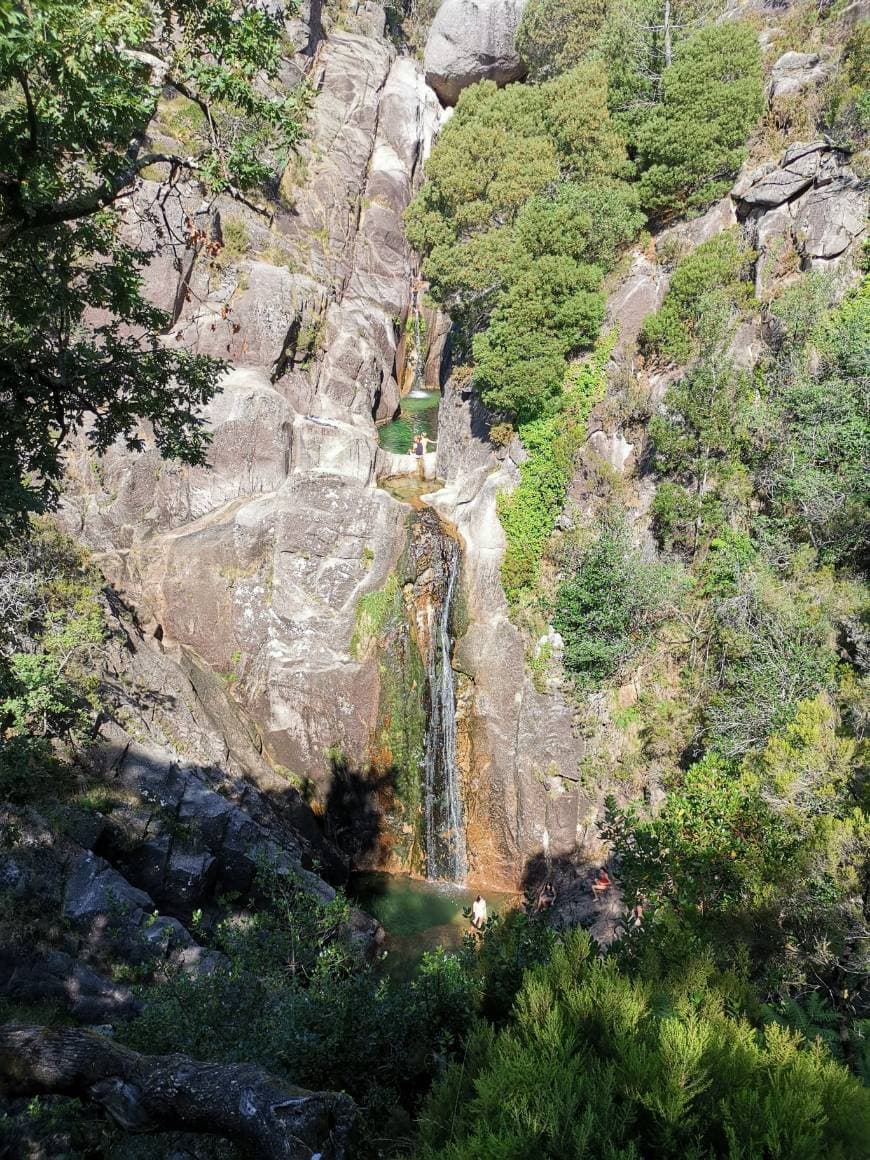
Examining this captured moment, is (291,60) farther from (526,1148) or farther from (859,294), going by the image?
(526,1148)

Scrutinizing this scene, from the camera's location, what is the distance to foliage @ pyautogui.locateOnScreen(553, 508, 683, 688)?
14062 millimetres

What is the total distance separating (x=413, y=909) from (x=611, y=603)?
8253mm

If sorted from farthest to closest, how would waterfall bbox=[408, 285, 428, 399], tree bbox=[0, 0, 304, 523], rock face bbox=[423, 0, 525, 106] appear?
waterfall bbox=[408, 285, 428, 399], rock face bbox=[423, 0, 525, 106], tree bbox=[0, 0, 304, 523]

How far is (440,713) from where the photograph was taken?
15.8 m

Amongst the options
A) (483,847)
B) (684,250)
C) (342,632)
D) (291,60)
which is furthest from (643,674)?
(291,60)

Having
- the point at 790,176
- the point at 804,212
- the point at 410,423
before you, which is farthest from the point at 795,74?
the point at 410,423

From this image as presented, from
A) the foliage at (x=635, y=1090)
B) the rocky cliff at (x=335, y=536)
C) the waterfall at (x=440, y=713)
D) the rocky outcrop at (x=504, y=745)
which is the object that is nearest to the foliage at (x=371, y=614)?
the rocky cliff at (x=335, y=536)

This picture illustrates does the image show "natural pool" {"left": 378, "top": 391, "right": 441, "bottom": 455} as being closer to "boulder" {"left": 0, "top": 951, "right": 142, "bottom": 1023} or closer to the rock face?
the rock face

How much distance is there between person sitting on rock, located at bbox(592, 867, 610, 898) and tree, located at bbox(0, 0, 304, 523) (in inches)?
429

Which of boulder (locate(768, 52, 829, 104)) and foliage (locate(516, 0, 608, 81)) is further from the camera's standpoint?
foliage (locate(516, 0, 608, 81))

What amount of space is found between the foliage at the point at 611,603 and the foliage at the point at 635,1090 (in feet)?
36.5

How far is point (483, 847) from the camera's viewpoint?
1516 cm

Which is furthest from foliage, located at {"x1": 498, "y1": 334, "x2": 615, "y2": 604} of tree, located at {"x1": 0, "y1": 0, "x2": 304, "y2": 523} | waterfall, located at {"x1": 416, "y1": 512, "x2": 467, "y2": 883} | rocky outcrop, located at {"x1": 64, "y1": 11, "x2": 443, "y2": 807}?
tree, located at {"x1": 0, "y1": 0, "x2": 304, "y2": 523}

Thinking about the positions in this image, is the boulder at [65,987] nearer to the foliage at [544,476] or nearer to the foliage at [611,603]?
the foliage at [611,603]
